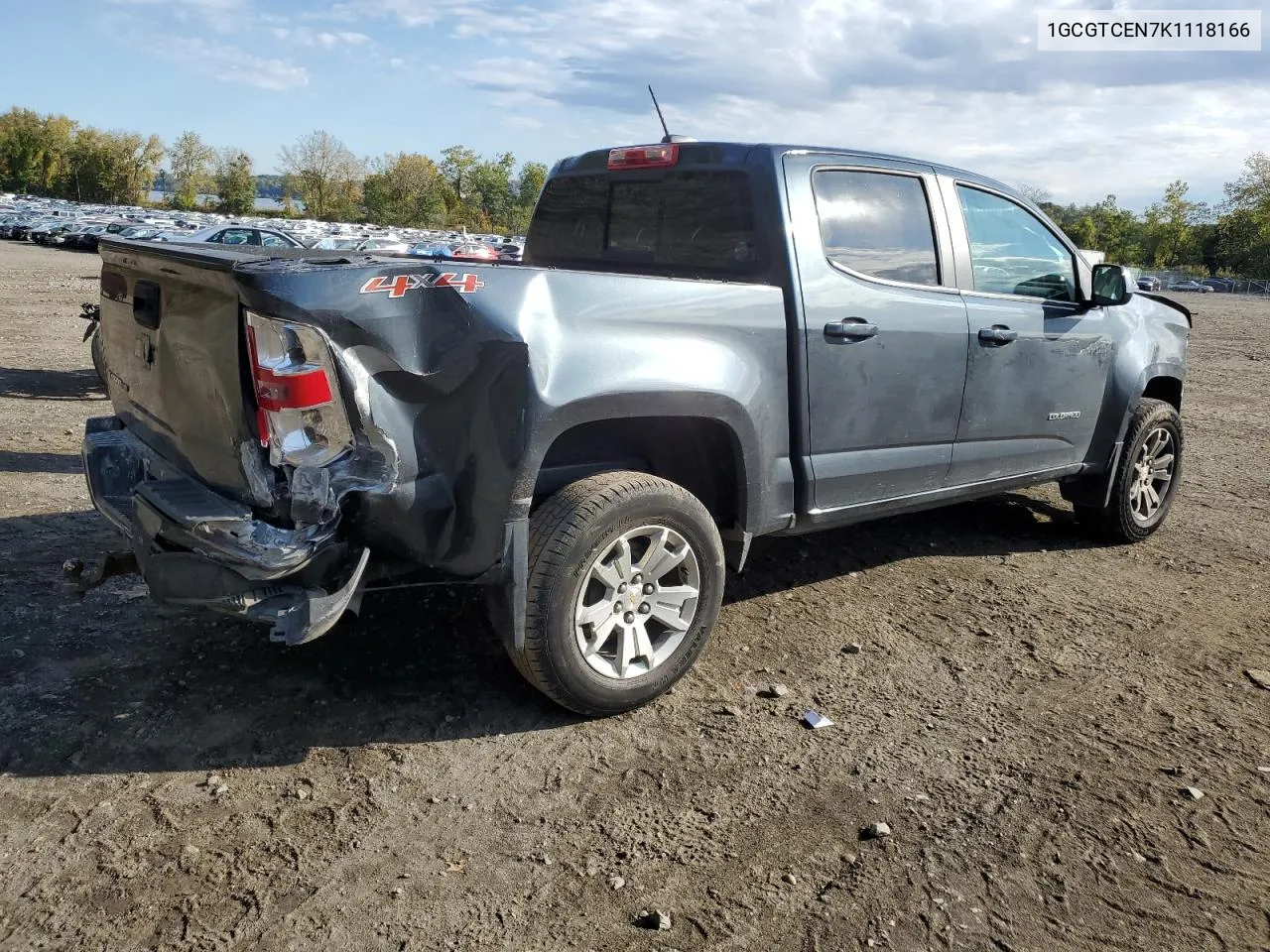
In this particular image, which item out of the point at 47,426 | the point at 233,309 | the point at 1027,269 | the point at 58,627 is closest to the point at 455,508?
the point at 233,309

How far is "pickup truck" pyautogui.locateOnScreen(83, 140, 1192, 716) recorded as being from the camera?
3006mm

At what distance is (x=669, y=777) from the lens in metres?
3.27

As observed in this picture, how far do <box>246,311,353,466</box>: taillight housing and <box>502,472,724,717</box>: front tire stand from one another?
72 centimetres

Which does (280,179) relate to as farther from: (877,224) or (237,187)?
(877,224)

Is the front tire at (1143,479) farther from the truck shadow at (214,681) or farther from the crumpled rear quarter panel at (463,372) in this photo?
the crumpled rear quarter panel at (463,372)

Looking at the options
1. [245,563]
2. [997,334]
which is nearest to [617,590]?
[245,563]

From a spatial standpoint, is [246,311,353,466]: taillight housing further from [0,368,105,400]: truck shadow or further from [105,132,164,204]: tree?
[105,132,164,204]: tree

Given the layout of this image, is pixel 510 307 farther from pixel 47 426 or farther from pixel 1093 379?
pixel 47 426

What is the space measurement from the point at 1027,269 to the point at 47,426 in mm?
6974

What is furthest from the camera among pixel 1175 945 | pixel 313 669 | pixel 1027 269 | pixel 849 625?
pixel 1027 269

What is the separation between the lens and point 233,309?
9.95 ft

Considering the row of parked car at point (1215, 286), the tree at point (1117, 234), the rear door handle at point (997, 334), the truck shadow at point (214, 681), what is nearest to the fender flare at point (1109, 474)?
the rear door handle at point (997, 334)

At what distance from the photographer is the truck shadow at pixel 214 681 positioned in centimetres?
332

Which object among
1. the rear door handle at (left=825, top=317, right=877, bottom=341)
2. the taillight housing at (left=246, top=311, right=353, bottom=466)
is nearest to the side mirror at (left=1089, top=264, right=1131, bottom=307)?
the rear door handle at (left=825, top=317, right=877, bottom=341)
